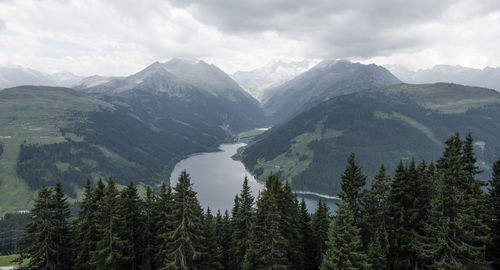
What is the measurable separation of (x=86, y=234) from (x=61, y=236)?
9.16 feet

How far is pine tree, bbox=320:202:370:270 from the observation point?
2822cm

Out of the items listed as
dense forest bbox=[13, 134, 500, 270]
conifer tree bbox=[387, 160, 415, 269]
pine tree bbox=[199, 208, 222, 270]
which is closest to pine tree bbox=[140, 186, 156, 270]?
dense forest bbox=[13, 134, 500, 270]

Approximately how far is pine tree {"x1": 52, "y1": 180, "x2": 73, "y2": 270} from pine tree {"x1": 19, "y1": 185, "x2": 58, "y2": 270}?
0.84 metres

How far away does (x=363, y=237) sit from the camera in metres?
35.9

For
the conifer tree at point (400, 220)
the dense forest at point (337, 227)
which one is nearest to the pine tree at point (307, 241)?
the dense forest at point (337, 227)

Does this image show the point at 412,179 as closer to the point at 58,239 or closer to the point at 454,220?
the point at 454,220

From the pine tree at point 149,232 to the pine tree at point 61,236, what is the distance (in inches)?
349

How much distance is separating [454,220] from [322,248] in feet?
74.8

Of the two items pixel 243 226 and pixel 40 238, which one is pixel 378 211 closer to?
pixel 243 226

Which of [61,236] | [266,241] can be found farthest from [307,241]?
[61,236]

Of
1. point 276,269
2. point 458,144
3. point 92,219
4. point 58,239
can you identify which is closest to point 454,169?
point 458,144

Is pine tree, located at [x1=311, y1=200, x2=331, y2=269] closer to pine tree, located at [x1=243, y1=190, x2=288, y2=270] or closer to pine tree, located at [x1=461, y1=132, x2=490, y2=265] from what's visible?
pine tree, located at [x1=243, y1=190, x2=288, y2=270]

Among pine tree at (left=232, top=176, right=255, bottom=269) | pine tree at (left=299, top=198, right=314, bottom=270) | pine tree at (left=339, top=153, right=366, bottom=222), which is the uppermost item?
pine tree at (left=339, top=153, right=366, bottom=222)

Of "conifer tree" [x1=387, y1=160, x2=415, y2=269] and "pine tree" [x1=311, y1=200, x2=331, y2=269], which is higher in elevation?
Result: "conifer tree" [x1=387, y1=160, x2=415, y2=269]
